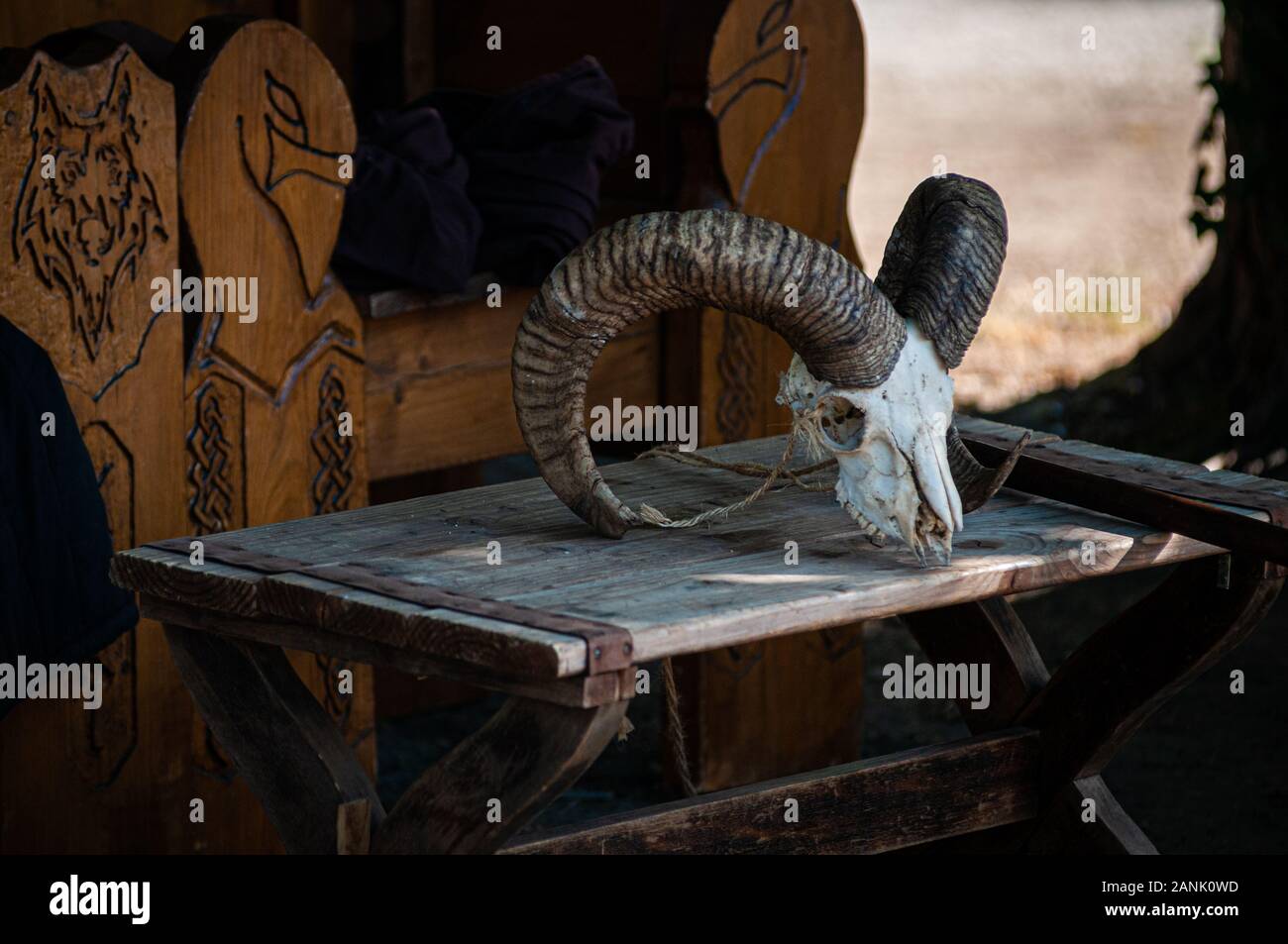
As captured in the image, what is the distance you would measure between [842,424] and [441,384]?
1516 mm

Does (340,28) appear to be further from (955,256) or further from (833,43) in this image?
(955,256)

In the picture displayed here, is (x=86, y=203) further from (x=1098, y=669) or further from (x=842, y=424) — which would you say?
(x=1098, y=669)

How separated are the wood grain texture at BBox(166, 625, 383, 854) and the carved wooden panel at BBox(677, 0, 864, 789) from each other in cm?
187

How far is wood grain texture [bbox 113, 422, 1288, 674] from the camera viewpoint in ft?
9.23

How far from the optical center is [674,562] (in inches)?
123

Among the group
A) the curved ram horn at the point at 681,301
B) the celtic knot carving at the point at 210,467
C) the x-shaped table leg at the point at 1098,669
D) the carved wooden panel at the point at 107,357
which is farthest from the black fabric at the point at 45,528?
the x-shaped table leg at the point at 1098,669

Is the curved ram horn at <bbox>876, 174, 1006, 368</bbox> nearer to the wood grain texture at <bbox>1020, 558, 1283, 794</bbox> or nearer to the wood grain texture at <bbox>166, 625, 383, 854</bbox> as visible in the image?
the wood grain texture at <bbox>1020, 558, 1283, 794</bbox>

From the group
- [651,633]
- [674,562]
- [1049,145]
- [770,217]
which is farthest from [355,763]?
[1049,145]

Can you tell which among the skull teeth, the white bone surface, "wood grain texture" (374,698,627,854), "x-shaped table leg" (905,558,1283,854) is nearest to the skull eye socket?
the white bone surface

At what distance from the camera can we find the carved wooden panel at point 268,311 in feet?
13.0

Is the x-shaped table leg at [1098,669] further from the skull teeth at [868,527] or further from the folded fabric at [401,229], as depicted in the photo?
the folded fabric at [401,229]

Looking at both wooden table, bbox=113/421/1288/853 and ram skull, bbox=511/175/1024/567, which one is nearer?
wooden table, bbox=113/421/1288/853

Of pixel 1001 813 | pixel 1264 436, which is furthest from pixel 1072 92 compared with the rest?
pixel 1001 813

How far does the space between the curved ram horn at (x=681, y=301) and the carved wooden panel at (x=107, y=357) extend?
3.50 ft
